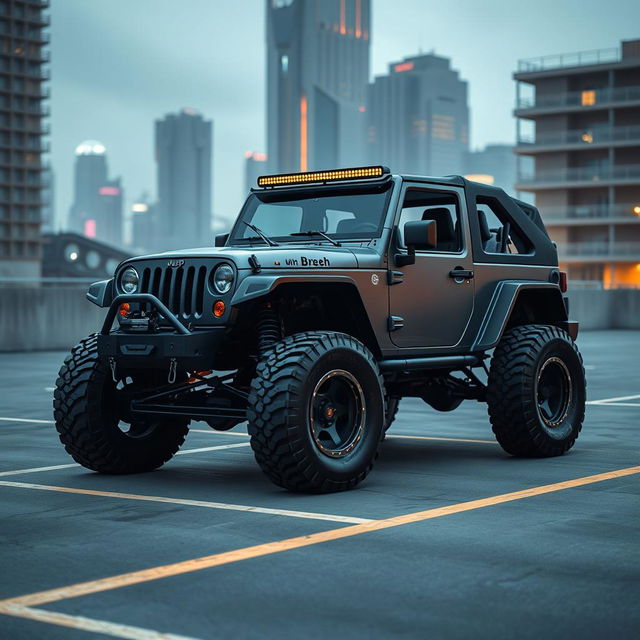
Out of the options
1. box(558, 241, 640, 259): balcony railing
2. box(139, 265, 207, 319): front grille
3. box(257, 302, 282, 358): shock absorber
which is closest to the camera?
box(139, 265, 207, 319): front grille

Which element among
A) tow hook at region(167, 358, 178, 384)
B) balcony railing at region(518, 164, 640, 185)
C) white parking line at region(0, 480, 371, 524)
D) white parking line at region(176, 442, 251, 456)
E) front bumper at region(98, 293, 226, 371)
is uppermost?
balcony railing at region(518, 164, 640, 185)

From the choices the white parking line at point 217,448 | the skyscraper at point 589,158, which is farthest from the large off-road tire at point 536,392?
the skyscraper at point 589,158

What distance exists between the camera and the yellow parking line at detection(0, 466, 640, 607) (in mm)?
5254

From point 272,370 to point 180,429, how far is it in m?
1.93

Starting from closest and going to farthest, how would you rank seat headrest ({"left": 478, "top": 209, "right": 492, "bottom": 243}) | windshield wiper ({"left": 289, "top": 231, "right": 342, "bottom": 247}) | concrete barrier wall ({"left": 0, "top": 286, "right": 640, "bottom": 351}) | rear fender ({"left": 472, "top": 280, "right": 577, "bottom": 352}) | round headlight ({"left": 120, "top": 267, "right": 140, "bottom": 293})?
round headlight ({"left": 120, "top": 267, "right": 140, "bottom": 293}) → windshield wiper ({"left": 289, "top": 231, "right": 342, "bottom": 247}) → rear fender ({"left": 472, "top": 280, "right": 577, "bottom": 352}) → seat headrest ({"left": 478, "top": 209, "right": 492, "bottom": 243}) → concrete barrier wall ({"left": 0, "top": 286, "right": 640, "bottom": 351})

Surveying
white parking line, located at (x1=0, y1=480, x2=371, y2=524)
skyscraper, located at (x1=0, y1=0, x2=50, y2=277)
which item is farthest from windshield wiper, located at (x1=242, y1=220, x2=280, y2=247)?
skyscraper, located at (x1=0, y1=0, x2=50, y2=277)

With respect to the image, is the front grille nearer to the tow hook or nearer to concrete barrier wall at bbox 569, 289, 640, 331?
the tow hook

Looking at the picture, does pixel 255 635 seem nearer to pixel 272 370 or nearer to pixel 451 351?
pixel 272 370

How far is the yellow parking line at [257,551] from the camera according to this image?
17.2ft

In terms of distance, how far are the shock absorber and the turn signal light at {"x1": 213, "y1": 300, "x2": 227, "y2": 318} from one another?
396 mm

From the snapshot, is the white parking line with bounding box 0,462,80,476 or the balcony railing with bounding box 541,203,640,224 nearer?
the white parking line with bounding box 0,462,80,476

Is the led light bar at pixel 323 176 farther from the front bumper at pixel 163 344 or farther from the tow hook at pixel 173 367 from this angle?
the tow hook at pixel 173 367

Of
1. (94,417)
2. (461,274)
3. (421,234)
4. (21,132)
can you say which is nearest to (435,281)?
(461,274)

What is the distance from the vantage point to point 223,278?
8.23 metres
